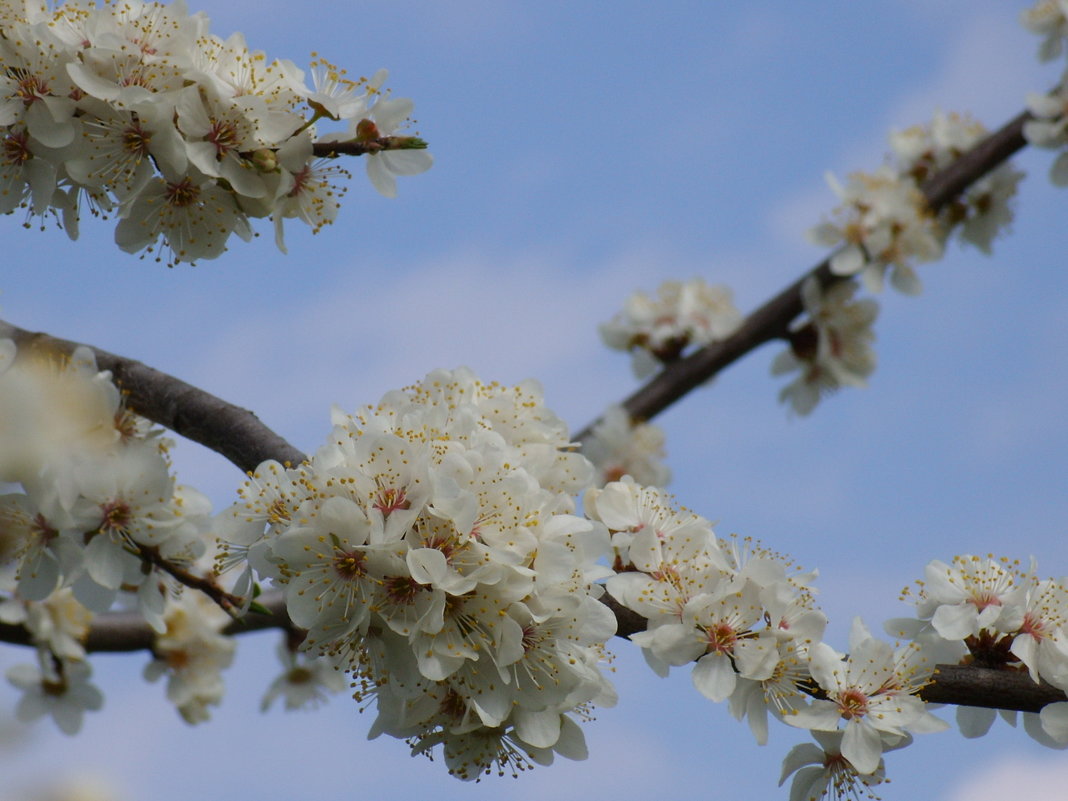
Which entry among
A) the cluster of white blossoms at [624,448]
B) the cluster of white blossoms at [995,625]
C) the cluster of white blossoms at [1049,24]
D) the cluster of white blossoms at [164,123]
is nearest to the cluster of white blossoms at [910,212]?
the cluster of white blossoms at [1049,24]

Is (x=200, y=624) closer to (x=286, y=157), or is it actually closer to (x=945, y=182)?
(x=286, y=157)

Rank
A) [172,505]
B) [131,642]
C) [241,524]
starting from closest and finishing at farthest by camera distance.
→ 1. [241,524]
2. [172,505]
3. [131,642]

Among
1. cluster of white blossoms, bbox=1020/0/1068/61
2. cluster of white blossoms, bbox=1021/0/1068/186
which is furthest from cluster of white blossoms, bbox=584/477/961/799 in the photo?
cluster of white blossoms, bbox=1020/0/1068/61

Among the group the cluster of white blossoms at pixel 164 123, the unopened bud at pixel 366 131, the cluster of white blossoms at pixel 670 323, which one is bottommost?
the cluster of white blossoms at pixel 164 123

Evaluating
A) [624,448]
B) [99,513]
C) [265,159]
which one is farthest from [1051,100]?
[99,513]

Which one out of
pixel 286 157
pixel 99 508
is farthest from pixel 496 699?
pixel 286 157

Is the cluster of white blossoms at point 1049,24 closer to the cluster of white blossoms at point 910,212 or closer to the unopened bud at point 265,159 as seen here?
the cluster of white blossoms at point 910,212

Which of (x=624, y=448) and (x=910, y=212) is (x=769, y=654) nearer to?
(x=624, y=448)
